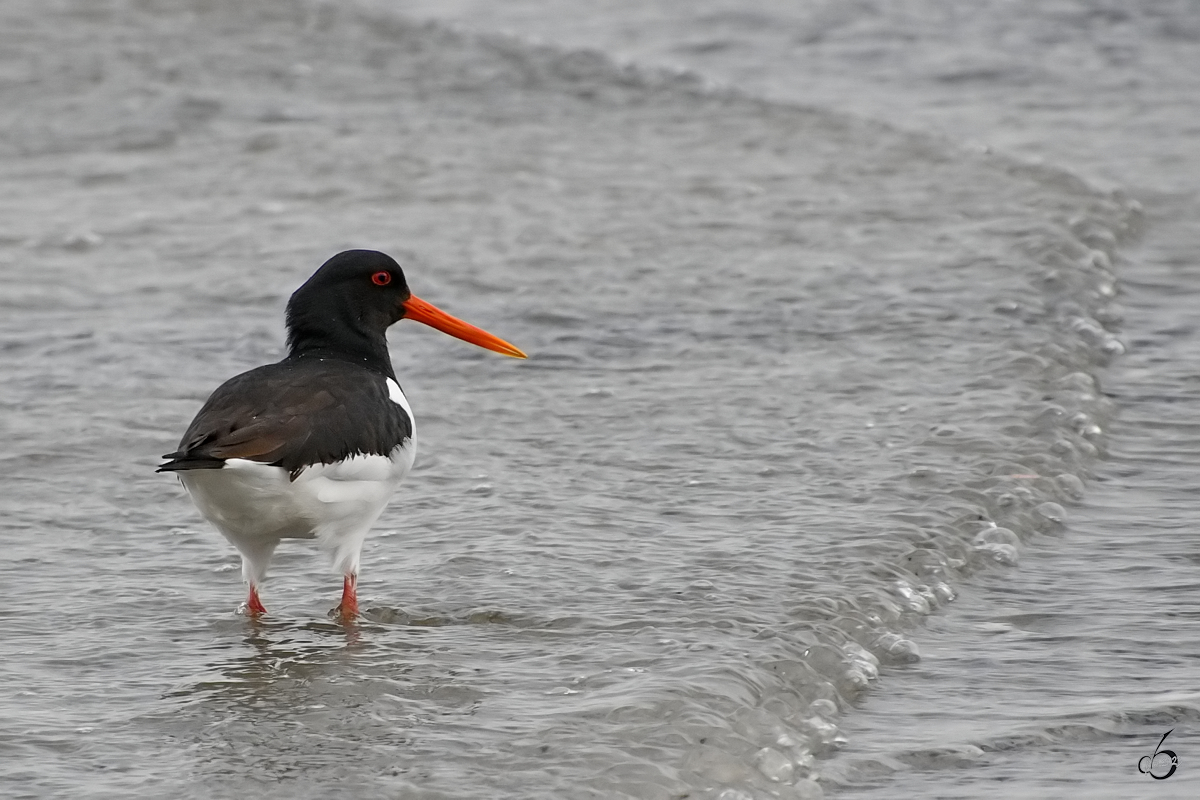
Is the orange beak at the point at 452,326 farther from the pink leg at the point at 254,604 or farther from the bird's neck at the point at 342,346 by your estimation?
the pink leg at the point at 254,604

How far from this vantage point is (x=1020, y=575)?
16.5ft

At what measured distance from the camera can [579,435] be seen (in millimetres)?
6156

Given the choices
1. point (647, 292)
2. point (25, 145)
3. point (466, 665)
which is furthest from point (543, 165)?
point (466, 665)

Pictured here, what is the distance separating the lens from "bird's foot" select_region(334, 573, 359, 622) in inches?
186

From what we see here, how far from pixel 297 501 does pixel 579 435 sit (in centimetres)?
182

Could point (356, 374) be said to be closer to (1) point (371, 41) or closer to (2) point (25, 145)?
(2) point (25, 145)

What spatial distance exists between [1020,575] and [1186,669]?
736mm

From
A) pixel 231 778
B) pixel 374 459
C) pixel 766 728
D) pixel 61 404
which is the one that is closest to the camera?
pixel 231 778

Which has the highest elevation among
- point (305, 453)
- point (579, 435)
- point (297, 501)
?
point (305, 453)
